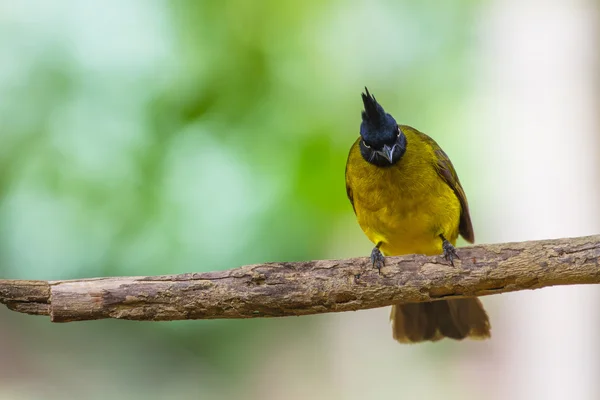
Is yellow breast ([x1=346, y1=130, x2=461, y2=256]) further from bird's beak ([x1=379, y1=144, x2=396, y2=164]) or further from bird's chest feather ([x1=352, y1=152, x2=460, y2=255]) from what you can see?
bird's beak ([x1=379, y1=144, x2=396, y2=164])

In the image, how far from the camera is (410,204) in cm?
305

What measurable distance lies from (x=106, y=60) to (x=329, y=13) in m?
1.46

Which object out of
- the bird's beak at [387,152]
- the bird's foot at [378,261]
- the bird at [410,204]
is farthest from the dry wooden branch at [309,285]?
the bird's beak at [387,152]

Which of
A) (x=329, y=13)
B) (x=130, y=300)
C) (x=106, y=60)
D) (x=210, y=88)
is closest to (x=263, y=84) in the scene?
(x=210, y=88)

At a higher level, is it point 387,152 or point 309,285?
point 387,152

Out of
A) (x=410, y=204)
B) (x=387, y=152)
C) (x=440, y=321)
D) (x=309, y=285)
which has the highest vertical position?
(x=387, y=152)

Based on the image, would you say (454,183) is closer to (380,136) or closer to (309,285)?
(380,136)

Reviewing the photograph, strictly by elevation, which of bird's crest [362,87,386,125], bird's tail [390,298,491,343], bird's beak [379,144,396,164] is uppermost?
bird's crest [362,87,386,125]

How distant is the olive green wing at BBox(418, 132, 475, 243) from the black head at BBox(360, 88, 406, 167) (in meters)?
0.26

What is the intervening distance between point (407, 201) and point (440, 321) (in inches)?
27.5

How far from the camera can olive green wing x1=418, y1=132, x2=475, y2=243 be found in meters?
3.20

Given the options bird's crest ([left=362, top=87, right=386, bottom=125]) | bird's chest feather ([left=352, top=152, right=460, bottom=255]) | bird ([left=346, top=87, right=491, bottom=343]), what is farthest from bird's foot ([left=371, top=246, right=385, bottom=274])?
bird's crest ([left=362, top=87, right=386, bottom=125])

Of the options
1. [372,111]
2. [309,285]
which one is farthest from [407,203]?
[309,285]

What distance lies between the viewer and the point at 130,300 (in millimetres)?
2346
